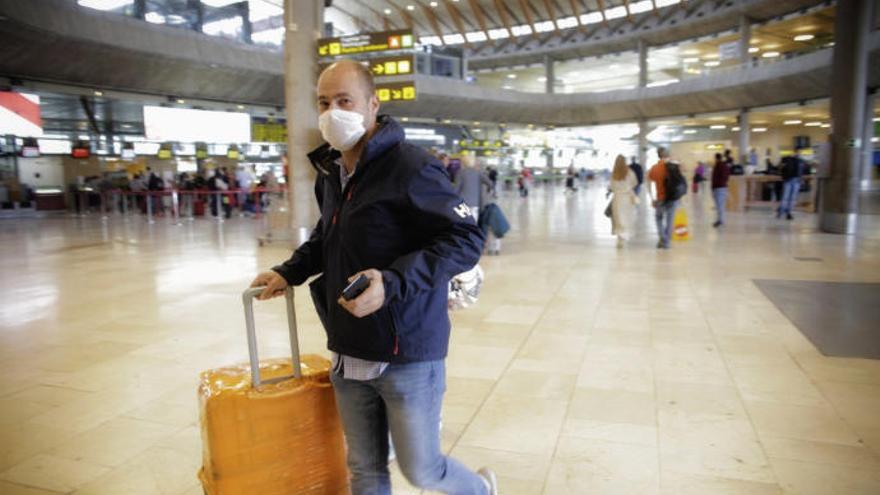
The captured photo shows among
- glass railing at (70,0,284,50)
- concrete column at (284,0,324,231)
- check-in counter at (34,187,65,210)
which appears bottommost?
check-in counter at (34,187,65,210)

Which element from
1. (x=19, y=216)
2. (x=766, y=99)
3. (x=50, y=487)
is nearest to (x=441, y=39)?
(x=766, y=99)

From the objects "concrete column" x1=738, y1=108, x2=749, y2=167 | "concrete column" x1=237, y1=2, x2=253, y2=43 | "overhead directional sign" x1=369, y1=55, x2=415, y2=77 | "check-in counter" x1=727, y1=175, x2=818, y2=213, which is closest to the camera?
"overhead directional sign" x1=369, y1=55, x2=415, y2=77

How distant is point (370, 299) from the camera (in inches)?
62.0

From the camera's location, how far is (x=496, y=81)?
46562mm

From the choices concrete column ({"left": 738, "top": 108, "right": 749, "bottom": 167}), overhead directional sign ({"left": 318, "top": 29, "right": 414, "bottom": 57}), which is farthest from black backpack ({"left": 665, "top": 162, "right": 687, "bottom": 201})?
concrete column ({"left": 738, "top": 108, "right": 749, "bottom": 167})

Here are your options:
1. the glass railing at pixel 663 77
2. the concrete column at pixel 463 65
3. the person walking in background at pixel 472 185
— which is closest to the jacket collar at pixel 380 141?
the person walking in background at pixel 472 185

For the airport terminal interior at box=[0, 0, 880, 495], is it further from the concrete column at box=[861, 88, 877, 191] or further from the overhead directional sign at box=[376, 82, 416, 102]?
the concrete column at box=[861, 88, 877, 191]

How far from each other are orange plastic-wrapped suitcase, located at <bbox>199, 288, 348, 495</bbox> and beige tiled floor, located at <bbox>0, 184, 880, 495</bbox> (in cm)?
84

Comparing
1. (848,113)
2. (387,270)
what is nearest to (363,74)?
(387,270)

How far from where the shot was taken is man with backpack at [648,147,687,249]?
33.4 feet

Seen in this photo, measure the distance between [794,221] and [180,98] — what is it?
23.1 meters

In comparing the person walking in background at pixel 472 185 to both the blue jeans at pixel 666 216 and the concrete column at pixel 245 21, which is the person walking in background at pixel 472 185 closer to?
the blue jeans at pixel 666 216

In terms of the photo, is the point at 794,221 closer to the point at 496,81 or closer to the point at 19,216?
the point at 19,216

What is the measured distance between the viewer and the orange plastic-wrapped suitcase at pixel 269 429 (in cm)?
199
